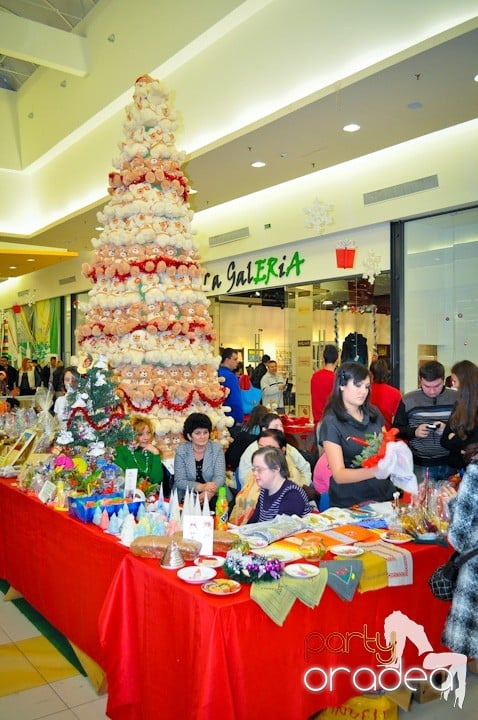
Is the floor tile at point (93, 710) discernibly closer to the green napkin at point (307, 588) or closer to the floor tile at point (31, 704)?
the floor tile at point (31, 704)

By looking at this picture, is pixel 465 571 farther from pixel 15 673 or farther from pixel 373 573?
pixel 15 673

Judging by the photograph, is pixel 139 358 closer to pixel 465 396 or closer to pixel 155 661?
pixel 465 396

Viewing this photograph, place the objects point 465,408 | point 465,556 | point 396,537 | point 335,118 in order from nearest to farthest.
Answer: point 465,556, point 396,537, point 465,408, point 335,118

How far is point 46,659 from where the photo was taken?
3.81 m

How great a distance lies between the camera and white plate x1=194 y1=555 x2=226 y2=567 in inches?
110

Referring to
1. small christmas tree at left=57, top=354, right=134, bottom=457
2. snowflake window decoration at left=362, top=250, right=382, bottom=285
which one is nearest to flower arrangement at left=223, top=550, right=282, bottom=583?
small christmas tree at left=57, top=354, right=134, bottom=457

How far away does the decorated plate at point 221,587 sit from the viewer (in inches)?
97.0

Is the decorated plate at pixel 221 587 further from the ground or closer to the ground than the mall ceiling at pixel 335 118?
closer to the ground

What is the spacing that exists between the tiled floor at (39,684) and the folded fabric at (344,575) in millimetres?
1435

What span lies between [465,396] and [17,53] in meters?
8.64

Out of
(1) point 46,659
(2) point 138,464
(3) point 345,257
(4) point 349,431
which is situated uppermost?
(3) point 345,257

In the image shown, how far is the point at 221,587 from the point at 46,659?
6.26ft

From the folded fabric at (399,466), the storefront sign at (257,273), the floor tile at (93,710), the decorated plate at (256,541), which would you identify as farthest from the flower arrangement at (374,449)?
the storefront sign at (257,273)

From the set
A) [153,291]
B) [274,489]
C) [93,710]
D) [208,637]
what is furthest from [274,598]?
[153,291]
